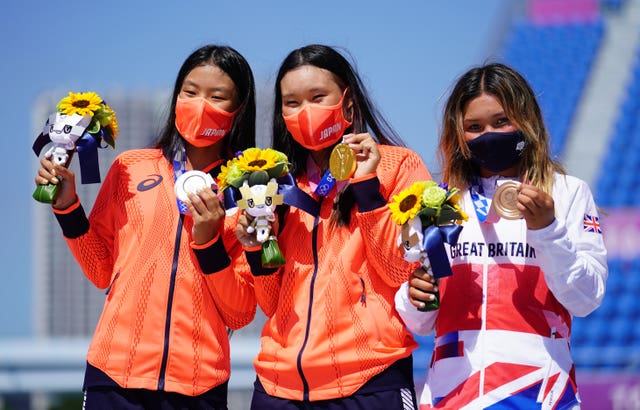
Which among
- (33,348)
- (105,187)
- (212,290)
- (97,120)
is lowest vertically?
(33,348)

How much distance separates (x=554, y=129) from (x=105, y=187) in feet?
45.0

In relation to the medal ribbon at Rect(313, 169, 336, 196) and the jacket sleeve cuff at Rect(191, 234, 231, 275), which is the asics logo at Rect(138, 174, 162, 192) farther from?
the medal ribbon at Rect(313, 169, 336, 196)

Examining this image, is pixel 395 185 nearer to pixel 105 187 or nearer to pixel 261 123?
pixel 261 123

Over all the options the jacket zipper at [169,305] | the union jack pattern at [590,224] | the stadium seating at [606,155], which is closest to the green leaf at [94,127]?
the jacket zipper at [169,305]

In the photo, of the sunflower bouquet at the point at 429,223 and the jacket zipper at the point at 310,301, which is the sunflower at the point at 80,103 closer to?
the jacket zipper at the point at 310,301

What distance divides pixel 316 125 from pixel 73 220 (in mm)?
940

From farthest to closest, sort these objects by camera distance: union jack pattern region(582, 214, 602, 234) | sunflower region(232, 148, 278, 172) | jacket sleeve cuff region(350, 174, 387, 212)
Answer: sunflower region(232, 148, 278, 172) → jacket sleeve cuff region(350, 174, 387, 212) → union jack pattern region(582, 214, 602, 234)

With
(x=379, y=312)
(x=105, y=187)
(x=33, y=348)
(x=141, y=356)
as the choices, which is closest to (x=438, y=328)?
(x=379, y=312)

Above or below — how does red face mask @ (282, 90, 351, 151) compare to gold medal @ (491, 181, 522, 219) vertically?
above

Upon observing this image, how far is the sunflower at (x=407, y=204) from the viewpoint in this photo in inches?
105

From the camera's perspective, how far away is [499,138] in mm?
2785

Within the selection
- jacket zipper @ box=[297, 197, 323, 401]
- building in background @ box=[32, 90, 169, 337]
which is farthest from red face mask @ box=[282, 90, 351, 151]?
building in background @ box=[32, 90, 169, 337]

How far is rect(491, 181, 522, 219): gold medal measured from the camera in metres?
2.61

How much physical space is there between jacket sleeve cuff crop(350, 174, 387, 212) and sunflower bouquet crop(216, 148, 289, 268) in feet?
0.82
